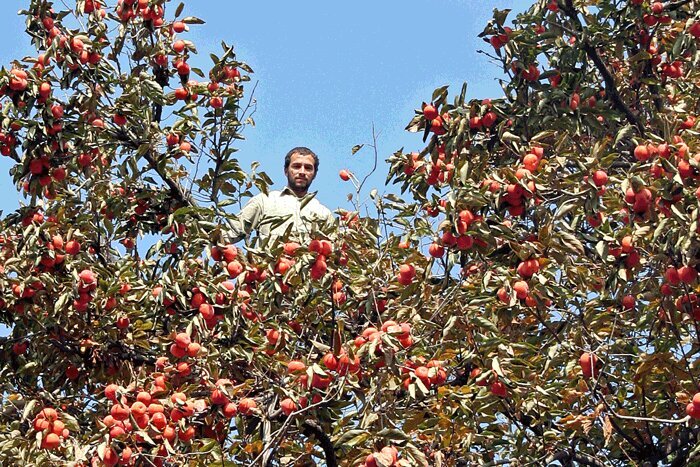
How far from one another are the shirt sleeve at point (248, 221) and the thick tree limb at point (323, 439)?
1060mm

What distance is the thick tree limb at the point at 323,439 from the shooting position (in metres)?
5.83

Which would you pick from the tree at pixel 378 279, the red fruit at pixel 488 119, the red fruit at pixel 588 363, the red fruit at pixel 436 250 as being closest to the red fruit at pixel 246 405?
the tree at pixel 378 279

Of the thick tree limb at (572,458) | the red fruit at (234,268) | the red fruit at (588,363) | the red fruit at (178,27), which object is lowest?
the thick tree limb at (572,458)

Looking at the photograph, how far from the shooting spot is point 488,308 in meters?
5.69

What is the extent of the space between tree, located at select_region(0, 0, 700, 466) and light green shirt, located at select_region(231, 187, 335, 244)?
133 mm

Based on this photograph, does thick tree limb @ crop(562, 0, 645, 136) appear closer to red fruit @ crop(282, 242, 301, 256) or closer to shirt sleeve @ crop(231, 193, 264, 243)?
shirt sleeve @ crop(231, 193, 264, 243)

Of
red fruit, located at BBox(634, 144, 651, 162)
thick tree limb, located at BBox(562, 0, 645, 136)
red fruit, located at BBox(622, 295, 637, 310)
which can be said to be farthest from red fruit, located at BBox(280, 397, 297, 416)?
thick tree limb, located at BBox(562, 0, 645, 136)

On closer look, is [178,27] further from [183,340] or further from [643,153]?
[643,153]

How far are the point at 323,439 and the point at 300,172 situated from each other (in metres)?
2.66

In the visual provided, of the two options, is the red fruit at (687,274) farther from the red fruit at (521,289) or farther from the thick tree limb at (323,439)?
the thick tree limb at (323,439)

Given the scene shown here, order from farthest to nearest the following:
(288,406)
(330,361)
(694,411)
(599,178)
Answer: (288,406)
(330,361)
(599,178)
(694,411)

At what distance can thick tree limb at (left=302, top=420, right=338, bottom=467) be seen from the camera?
5827 mm

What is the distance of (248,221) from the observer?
642cm

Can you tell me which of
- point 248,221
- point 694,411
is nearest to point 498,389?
point 694,411
